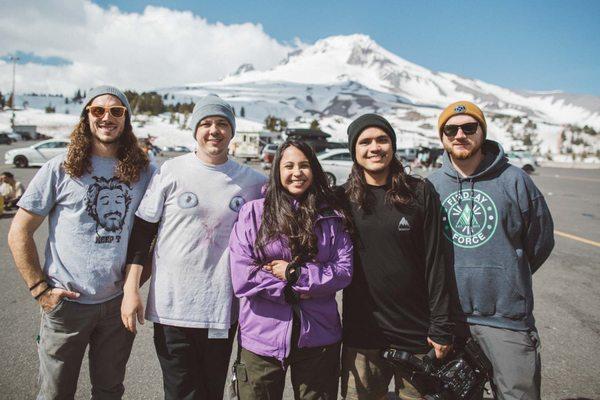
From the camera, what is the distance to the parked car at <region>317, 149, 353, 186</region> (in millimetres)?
16102

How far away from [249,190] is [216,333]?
0.87m

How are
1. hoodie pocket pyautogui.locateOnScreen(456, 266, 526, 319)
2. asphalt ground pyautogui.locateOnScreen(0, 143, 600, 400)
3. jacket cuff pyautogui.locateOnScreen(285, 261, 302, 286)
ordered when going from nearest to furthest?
jacket cuff pyautogui.locateOnScreen(285, 261, 302, 286) → hoodie pocket pyautogui.locateOnScreen(456, 266, 526, 319) → asphalt ground pyautogui.locateOnScreen(0, 143, 600, 400)

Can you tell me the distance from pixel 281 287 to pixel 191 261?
0.57 m

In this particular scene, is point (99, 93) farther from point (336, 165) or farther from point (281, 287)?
point (336, 165)

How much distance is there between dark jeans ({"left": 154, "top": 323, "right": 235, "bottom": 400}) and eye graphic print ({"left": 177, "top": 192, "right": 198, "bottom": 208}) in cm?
72

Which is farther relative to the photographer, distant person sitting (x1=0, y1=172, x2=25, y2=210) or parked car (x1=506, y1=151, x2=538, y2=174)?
parked car (x1=506, y1=151, x2=538, y2=174)

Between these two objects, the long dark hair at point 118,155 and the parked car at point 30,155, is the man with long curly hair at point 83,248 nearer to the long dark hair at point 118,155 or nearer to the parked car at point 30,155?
the long dark hair at point 118,155

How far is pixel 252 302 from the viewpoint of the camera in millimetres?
2023

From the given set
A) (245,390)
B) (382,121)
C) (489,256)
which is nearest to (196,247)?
(245,390)

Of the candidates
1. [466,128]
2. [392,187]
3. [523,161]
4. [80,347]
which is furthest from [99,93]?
[523,161]

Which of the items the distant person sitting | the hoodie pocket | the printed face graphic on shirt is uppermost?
the printed face graphic on shirt

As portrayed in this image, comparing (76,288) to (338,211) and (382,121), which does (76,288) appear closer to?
(338,211)

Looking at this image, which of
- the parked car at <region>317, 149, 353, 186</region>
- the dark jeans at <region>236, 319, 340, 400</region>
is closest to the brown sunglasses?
the dark jeans at <region>236, 319, 340, 400</region>

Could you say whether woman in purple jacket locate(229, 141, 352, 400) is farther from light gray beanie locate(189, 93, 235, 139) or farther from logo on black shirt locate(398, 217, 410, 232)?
light gray beanie locate(189, 93, 235, 139)
